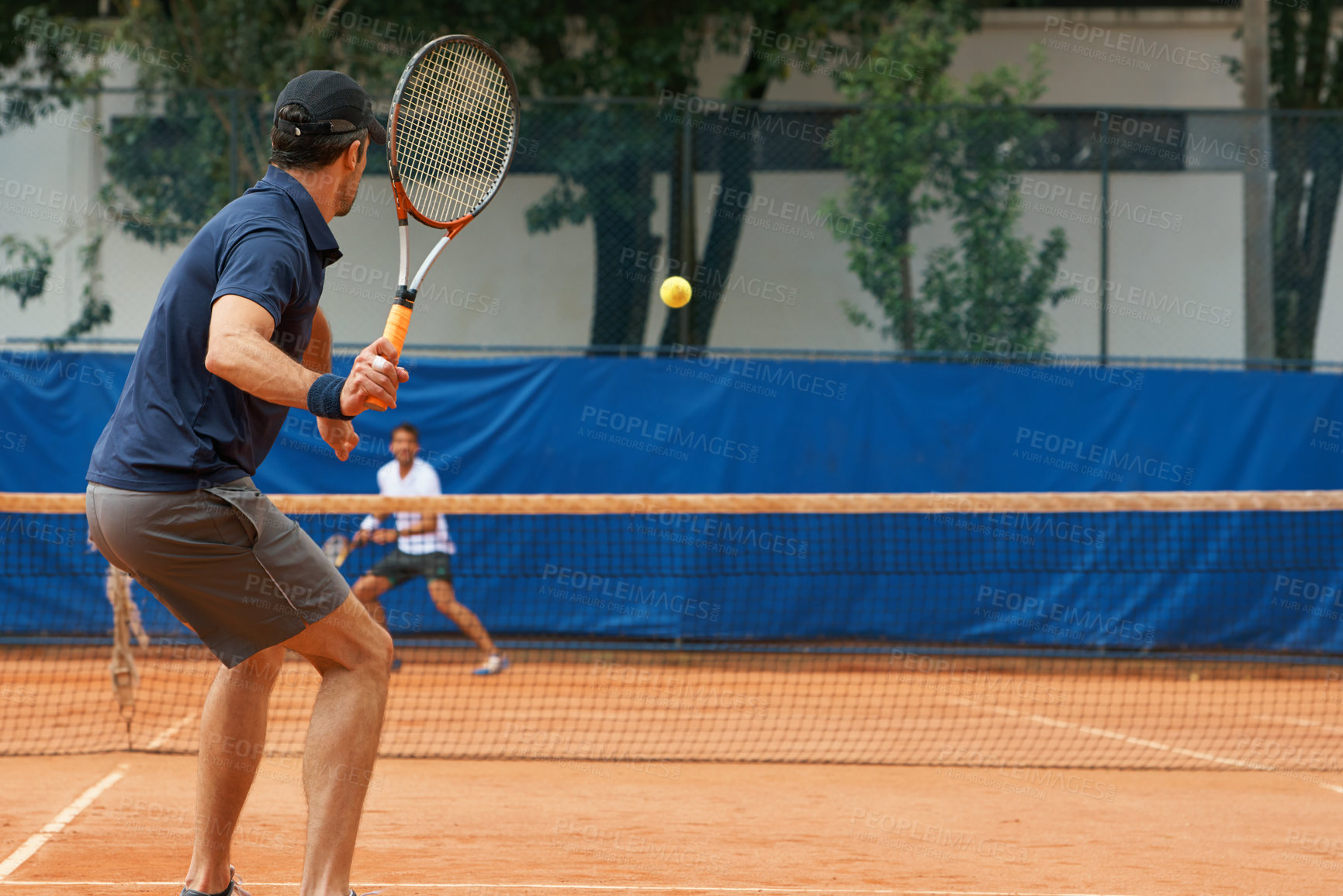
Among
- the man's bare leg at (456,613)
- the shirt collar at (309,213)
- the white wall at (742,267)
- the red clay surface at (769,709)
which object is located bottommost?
the red clay surface at (769,709)

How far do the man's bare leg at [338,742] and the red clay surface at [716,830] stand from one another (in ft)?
2.76

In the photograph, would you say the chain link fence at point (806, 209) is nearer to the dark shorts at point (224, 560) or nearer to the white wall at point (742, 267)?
the white wall at point (742, 267)

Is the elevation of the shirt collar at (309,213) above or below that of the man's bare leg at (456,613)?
above

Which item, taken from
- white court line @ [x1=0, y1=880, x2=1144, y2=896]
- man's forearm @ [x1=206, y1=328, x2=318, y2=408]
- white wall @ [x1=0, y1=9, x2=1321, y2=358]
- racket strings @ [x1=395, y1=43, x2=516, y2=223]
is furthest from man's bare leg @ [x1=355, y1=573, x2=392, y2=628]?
man's forearm @ [x1=206, y1=328, x2=318, y2=408]

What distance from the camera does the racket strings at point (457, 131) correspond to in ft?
11.2

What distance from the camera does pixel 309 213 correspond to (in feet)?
8.55

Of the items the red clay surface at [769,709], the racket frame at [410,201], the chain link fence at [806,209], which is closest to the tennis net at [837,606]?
the red clay surface at [769,709]

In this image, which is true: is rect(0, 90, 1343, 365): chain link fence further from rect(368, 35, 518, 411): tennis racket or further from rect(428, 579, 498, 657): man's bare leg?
rect(368, 35, 518, 411): tennis racket

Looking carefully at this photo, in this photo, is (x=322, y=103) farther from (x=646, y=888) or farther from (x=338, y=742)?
(x=646, y=888)

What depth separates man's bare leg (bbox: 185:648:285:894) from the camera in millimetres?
2723

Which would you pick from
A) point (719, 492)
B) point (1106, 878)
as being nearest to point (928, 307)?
point (719, 492)

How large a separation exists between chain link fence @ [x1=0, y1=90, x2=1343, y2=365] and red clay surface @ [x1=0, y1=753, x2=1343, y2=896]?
164 inches

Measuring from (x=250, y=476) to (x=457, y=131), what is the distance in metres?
1.35

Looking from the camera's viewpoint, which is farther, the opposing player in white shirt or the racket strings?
the opposing player in white shirt
